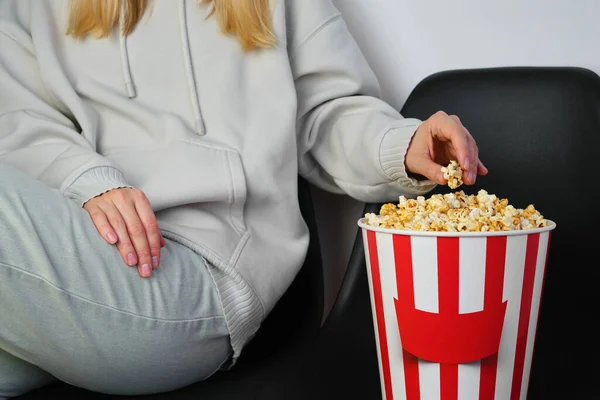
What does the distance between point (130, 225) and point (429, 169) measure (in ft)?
1.24

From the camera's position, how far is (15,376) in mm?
849

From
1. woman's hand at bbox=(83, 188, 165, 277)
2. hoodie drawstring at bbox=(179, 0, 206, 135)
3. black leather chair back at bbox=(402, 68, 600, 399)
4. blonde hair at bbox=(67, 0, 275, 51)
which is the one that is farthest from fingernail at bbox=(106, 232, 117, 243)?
black leather chair back at bbox=(402, 68, 600, 399)

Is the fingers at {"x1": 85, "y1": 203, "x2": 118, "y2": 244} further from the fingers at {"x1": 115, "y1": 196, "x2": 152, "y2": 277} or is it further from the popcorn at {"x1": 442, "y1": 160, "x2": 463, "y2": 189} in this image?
the popcorn at {"x1": 442, "y1": 160, "x2": 463, "y2": 189}

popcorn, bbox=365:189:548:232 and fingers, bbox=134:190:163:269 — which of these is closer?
popcorn, bbox=365:189:548:232

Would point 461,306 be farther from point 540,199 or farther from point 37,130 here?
point 37,130

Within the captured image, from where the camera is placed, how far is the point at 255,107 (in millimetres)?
1033

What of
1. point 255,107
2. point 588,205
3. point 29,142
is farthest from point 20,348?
point 588,205

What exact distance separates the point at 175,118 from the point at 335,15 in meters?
0.32

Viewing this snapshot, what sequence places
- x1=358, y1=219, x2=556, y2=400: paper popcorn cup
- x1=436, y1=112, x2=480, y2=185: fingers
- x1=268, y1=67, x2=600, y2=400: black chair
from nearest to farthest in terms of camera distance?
x1=358, y1=219, x2=556, y2=400: paper popcorn cup
x1=436, y1=112, x2=480, y2=185: fingers
x1=268, y1=67, x2=600, y2=400: black chair

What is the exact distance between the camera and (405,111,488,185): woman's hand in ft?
2.63

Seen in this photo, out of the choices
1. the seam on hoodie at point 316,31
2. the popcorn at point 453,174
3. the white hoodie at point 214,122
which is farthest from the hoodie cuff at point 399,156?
the seam on hoodie at point 316,31

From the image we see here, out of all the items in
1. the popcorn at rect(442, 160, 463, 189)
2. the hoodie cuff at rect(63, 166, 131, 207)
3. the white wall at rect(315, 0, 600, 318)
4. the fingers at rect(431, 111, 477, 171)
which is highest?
the white wall at rect(315, 0, 600, 318)

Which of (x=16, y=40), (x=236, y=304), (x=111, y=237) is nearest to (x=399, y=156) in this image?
(x=236, y=304)

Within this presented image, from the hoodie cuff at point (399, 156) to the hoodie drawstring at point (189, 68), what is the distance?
27 cm
